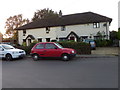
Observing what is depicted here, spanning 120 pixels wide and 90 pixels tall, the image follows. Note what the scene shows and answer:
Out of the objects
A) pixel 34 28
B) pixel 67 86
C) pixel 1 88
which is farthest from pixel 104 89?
pixel 34 28

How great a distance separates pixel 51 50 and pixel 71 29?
17376mm

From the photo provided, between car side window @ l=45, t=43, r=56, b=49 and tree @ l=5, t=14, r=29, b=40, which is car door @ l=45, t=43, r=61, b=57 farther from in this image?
tree @ l=5, t=14, r=29, b=40

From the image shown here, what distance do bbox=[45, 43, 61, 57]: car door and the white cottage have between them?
51.1 feet

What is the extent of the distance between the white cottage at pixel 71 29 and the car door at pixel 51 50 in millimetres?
15575

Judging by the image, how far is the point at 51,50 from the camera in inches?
392

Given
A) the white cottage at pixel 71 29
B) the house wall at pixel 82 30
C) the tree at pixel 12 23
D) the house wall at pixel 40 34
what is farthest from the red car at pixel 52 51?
the tree at pixel 12 23

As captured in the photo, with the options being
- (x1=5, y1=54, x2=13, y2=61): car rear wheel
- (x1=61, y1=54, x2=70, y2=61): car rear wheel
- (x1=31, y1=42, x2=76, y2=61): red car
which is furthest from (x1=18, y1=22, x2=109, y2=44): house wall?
(x1=5, y1=54, x2=13, y2=61): car rear wheel

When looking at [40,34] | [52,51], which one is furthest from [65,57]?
[40,34]

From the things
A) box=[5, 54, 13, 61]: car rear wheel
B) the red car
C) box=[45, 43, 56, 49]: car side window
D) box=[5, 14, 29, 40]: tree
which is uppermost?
box=[5, 14, 29, 40]: tree

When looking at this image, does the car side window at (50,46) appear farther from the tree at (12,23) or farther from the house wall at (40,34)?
the tree at (12,23)

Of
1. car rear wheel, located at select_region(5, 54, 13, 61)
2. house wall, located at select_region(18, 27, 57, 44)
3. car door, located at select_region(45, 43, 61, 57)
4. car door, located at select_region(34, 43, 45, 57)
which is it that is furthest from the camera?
house wall, located at select_region(18, 27, 57, 44)

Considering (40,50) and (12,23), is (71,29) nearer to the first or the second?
(40,50)

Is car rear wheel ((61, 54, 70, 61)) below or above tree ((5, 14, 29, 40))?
below

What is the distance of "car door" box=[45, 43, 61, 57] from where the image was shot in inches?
384
